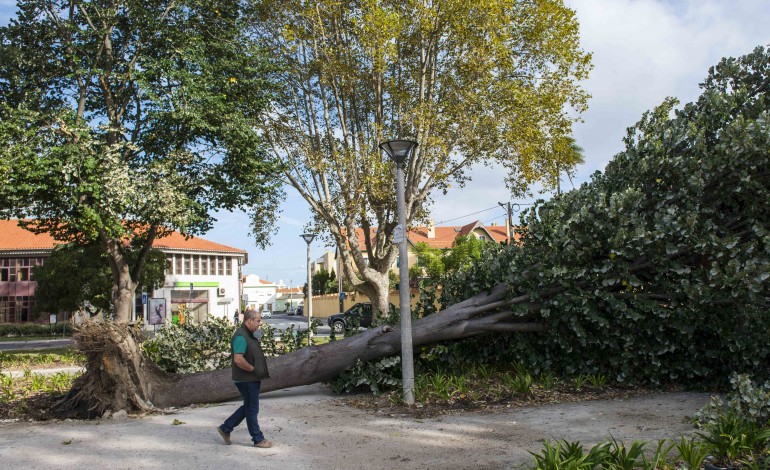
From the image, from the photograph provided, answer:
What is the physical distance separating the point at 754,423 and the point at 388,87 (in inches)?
576

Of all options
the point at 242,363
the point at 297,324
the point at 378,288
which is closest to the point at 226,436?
the point at 242,363

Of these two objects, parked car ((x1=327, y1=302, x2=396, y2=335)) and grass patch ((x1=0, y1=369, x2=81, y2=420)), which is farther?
parked car ((x1=327, y1=302, x2=396, y2=335))

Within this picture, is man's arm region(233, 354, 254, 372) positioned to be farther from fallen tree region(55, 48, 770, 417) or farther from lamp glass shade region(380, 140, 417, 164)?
lamp glass shade region(380, 140, 417, 164)

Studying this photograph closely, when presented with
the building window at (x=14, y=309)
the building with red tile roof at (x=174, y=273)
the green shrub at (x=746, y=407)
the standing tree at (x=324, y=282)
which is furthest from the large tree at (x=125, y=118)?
the standing tree at (x=324, y=282)

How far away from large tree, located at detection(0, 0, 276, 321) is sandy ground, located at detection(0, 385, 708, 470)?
7969 millimetres

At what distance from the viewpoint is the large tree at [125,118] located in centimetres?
1458

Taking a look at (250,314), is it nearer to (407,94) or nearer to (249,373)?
(249,373)

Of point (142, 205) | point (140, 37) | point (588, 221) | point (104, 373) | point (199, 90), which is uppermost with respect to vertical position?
point (140, 37)

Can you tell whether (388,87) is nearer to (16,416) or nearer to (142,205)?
(142,205)

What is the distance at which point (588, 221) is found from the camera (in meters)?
8.16

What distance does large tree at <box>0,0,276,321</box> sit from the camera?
47.8ft

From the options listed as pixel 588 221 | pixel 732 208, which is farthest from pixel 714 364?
pixel 588 221

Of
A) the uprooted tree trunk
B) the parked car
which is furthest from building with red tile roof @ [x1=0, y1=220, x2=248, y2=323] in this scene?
the uprooted tree trunk

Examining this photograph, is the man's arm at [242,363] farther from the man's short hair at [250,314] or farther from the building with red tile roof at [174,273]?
the building with red tile roof at [174,273]
